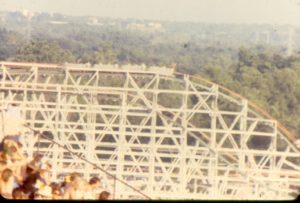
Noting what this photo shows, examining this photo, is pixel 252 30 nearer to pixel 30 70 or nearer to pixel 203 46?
pixel 203 46

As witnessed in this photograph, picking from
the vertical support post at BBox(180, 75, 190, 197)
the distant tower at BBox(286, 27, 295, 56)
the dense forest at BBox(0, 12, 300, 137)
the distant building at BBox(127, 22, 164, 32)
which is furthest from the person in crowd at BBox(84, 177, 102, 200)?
the distant building at BBox(127, 22, 164, 32)

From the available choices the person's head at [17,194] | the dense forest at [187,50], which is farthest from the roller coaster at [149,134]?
the person's head at [17,194]

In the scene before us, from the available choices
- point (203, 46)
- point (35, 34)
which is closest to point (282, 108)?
point (203, 46)

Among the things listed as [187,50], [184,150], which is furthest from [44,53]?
[187,50]

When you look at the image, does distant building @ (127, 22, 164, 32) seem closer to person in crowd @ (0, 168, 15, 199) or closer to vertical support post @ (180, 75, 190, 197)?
vertical support post @ (180, 75, 190, 197)

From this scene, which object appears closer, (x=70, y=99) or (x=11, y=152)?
(x=11, y=152)

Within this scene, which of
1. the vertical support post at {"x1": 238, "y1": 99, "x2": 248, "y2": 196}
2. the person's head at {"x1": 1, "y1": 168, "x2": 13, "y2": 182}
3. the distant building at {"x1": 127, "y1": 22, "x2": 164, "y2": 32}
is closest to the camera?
the person's head at {"x1": 1, "y1": 168, "x2": 13, "y2": 182}

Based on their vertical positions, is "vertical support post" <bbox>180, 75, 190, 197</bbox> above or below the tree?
below
